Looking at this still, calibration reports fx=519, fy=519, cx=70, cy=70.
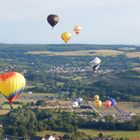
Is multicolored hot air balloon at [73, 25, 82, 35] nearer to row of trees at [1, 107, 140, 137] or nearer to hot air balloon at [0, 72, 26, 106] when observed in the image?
row of trees at [1, 107, 140, 137]

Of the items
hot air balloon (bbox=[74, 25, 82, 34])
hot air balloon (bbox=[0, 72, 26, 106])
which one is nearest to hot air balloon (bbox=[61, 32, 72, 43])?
hot air balloon (bbox=[74, 25, 82, 34])

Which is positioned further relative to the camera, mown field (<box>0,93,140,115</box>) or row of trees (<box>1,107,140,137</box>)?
mown field (<box>0,93,140,115</box>)

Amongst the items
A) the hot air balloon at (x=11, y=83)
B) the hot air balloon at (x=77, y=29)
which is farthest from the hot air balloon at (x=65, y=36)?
the hot air balloon at (x=11, y=83)

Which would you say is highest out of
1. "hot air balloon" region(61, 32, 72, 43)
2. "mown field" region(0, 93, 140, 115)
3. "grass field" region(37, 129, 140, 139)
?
"hot air balloon" region(61, 32, 72, 43)

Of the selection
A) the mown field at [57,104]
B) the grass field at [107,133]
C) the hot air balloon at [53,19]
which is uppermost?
the hot air balloon at [53,19]

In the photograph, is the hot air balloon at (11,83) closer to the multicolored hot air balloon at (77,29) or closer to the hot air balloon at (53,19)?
the hot air balloon at (53,19)

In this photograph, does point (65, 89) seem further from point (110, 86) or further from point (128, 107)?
point (128, 107)

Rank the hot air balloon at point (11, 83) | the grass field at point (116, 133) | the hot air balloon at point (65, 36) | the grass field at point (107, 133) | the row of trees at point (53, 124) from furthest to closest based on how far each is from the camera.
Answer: the hot air balloon at point (65, 36)
the row of trees at point (53, 124)
the grass field at point (116, 133)
the grass field at point (107, 133)
the hot air balloon at point (11, 83)

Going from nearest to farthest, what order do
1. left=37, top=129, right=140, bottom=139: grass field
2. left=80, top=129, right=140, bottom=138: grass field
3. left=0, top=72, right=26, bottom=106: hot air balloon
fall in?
left=0, top=72, right=26, bottom=106: hot air balloon
left=37, top=129, right=140, bottom=139: grass field
left=80, top=129, right=140, bottom=138: grass field

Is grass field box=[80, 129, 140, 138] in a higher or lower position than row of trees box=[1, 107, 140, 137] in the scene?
lower

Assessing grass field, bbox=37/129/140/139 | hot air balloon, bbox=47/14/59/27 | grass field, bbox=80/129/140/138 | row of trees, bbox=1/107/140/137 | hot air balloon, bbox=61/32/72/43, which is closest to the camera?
hot air balloon, bbox=47/14/59/27

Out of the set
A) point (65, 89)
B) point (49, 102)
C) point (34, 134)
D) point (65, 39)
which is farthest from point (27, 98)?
point (34, 134)
